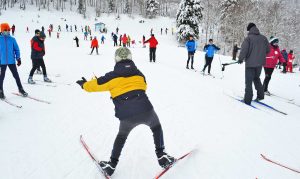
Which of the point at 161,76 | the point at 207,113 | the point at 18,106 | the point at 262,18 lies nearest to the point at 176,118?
the point at 207,113

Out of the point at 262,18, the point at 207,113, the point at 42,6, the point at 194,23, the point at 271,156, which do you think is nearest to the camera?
the point at 271,156

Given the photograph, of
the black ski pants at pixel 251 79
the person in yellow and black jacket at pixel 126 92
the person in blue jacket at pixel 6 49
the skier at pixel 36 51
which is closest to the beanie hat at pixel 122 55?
the person in yellow and black jacket at pixel 126 92

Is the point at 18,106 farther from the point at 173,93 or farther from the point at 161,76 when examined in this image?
the point at 161,76

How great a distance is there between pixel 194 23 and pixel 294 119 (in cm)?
4151

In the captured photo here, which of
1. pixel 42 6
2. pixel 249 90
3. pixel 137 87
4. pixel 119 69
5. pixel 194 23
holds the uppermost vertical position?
pixel 42 6

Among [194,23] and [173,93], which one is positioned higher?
[194,23]

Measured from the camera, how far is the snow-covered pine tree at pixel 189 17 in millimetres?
46000

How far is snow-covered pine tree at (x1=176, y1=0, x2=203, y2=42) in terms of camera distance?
46000 millimetres

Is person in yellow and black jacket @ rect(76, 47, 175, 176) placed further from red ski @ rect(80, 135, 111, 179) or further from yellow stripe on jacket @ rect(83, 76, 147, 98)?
red ski @ rect(80, 135, 111, 179)

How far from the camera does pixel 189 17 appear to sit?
46.0 metres

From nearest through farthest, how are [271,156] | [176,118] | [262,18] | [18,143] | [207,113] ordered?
[271,156]
[18,143]
[176,118]
[207,113]
[262,18]

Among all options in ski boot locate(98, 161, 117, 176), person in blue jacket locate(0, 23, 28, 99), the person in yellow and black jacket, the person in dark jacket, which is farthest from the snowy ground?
the person in dark jacket

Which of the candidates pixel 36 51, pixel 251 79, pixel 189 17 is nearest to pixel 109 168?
pixel 251 79

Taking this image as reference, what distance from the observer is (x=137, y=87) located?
134 inches
